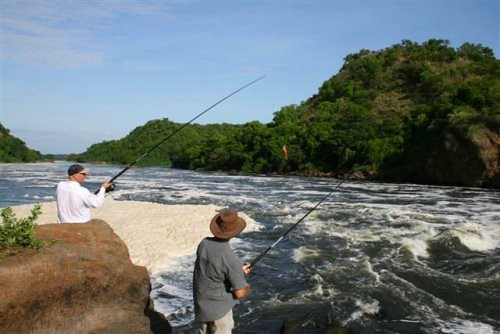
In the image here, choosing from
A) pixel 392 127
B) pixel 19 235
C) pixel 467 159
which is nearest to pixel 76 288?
pixel 19 235

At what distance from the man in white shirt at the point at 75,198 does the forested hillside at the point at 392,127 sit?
130 ft

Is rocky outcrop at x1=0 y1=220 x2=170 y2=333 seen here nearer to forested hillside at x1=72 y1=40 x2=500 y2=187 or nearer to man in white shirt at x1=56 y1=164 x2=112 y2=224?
man in white shirt at x1=56 y1=164 x2=112 y2=224

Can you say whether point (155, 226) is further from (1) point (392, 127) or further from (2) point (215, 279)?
(1) point (392, 127)

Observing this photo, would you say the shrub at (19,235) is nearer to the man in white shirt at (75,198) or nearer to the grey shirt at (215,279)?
the man in white shirt at (75,198)

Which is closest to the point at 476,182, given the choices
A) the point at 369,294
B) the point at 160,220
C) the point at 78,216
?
the point at 160,220

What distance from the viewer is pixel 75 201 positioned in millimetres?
6496

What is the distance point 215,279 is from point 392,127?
5758 cm

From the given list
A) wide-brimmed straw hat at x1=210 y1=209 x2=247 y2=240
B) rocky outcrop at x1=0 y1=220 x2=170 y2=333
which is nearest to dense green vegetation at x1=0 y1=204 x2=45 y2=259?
rocky outcrop at x1=0 y1=220 x2=170 y2=333

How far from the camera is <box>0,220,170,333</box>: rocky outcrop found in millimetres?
4625

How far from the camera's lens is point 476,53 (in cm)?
8850

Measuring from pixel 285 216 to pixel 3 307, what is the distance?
15189 millimetres

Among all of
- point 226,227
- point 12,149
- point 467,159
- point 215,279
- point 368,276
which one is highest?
point 12,149

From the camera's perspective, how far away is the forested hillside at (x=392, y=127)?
43.0m

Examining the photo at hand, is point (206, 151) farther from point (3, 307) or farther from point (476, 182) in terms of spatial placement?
point (3, 307)
